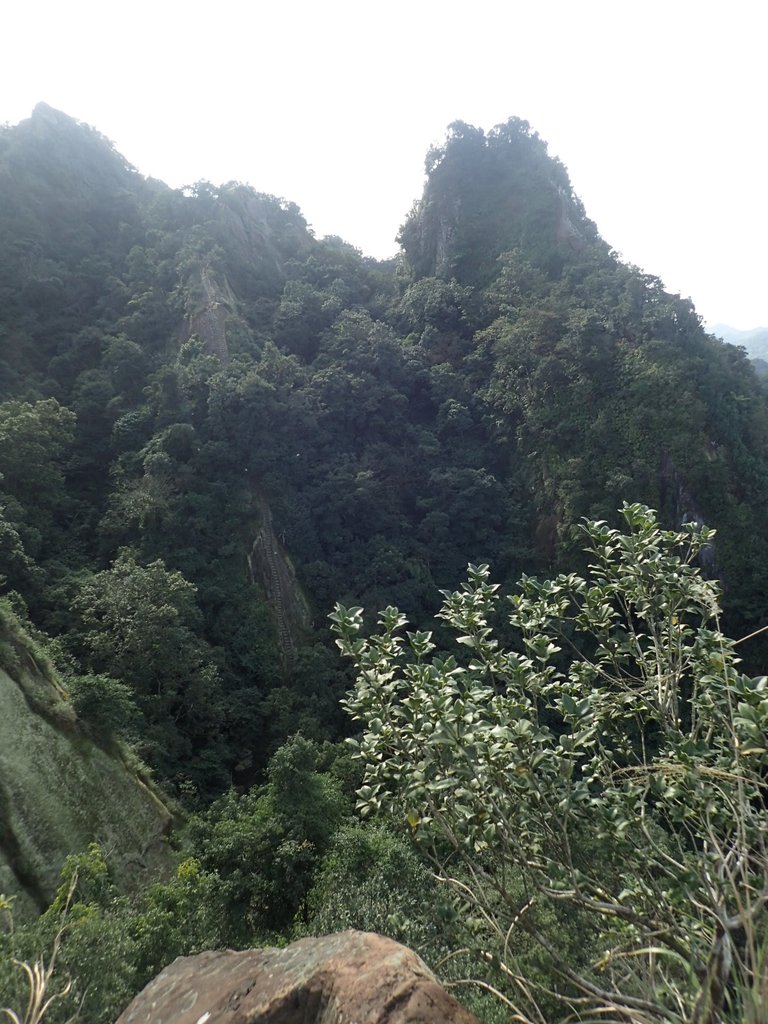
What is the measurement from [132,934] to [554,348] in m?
25.8

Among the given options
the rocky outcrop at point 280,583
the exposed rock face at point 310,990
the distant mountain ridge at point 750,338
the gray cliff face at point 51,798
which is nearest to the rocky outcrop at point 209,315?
the rocky outcrop at point 280,583

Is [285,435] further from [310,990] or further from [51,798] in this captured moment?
[310,990]

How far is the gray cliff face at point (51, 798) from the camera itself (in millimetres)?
9117

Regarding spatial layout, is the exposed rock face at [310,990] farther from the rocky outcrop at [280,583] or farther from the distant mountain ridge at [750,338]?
the distant mountain ridge at [750,338]

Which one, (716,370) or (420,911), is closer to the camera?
(420,911)

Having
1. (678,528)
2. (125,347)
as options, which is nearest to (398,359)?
(125,347)

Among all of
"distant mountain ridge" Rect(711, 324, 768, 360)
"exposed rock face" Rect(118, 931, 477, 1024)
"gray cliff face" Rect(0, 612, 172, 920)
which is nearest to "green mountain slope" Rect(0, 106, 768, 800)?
"gray cliff face" Rect(0, 612, 172, 920)

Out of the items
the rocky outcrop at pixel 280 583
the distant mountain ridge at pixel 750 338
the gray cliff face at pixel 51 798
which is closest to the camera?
the gray cliff face at pixel 51 798

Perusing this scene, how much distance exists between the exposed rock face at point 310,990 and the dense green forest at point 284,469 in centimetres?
296

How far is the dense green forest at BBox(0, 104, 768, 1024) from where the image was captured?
10227 mm

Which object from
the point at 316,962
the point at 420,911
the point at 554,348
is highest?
the point at 554,348

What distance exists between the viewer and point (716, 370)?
23109 mm

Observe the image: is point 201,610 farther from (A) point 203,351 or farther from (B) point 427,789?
A: (B) point 427,789

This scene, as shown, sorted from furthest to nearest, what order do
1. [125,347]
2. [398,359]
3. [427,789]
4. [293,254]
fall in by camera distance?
[293,254], [398,359], [125,347], [427,789]
